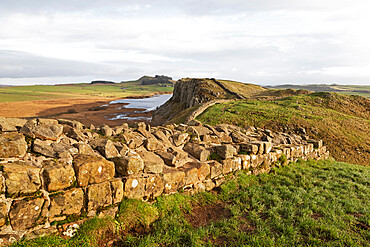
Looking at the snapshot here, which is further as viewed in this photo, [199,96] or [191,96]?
[191,96]

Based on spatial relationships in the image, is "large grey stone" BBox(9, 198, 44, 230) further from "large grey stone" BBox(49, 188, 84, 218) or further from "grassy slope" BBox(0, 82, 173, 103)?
"grassy slope" BBox(0, 82, 173, 103)

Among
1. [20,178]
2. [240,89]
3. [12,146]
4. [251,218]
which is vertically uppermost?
A: [240,89]

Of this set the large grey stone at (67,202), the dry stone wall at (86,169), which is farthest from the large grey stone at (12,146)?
the large grey stone at (67,202)

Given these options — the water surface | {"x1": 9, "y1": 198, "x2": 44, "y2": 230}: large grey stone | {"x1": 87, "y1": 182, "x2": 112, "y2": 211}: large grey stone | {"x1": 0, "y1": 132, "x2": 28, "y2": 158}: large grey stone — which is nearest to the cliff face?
the water surface

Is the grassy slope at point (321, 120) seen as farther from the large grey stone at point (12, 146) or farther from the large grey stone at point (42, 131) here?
the large grey stone at point (12, 146)

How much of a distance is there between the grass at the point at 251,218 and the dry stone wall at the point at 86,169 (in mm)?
345

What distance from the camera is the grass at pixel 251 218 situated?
422cm

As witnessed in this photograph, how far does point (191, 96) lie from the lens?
42469 mm

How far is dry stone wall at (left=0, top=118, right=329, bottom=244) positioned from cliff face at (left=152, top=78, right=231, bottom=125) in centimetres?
3063

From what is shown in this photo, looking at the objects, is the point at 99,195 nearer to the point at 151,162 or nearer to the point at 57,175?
the point at 57,175

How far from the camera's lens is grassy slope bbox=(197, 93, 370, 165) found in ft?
61.2

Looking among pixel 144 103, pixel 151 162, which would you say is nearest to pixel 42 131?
pixel 151 162

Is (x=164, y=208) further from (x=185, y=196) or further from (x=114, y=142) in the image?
(x=114, y=142)

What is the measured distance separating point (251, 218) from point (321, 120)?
23133 mm
